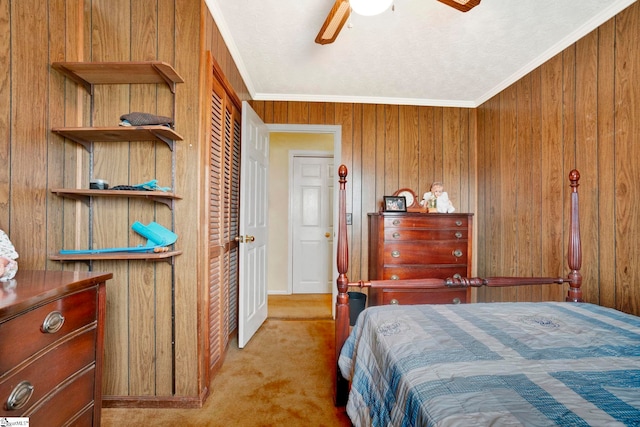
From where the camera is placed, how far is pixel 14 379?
82cm

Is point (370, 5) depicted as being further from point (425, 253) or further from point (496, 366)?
point (425, 253)

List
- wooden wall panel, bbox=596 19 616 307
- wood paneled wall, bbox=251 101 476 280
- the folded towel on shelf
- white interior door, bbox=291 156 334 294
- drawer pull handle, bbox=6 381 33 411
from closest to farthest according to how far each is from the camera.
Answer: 1. drawer pull handle, bbox=6 381 33 411
2. the folded towel on shelf
3. wooden wall panel, bbox=596 19 616 307
4. wood paneled wall, bbox=251 101 476 280
5. white interior door, bbox=291 156 334 294

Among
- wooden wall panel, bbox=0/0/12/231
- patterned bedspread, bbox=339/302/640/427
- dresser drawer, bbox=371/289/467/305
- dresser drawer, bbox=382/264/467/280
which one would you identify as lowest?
dresser drawer, bbox=371/289/467/305

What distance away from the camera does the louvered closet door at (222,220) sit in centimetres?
217

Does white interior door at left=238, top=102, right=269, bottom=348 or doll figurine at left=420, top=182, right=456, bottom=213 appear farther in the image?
doll figurine at left=420, top=182, right=456, bottom=213

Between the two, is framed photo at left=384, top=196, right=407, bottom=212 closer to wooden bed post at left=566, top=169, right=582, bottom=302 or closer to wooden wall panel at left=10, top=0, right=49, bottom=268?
wooden bed post at left=566, top=169, right=582, bottom=302

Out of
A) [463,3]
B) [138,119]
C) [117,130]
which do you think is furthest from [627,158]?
[117,130]

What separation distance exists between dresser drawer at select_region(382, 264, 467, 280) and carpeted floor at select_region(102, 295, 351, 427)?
Result: 81 cm

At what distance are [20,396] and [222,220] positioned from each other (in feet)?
5.34

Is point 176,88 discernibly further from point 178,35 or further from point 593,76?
point 593,76

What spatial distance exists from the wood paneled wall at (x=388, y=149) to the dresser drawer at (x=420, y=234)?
23.1 inches

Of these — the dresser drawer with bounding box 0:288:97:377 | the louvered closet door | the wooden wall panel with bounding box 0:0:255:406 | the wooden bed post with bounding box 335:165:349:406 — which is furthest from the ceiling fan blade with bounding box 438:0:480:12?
the dresser drawer with bounding box 0:288:97:377

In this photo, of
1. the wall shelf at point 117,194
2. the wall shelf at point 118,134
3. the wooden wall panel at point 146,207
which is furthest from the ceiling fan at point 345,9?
the wall shelf at point 117,194

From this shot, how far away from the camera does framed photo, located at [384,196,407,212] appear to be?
10.6 ft
